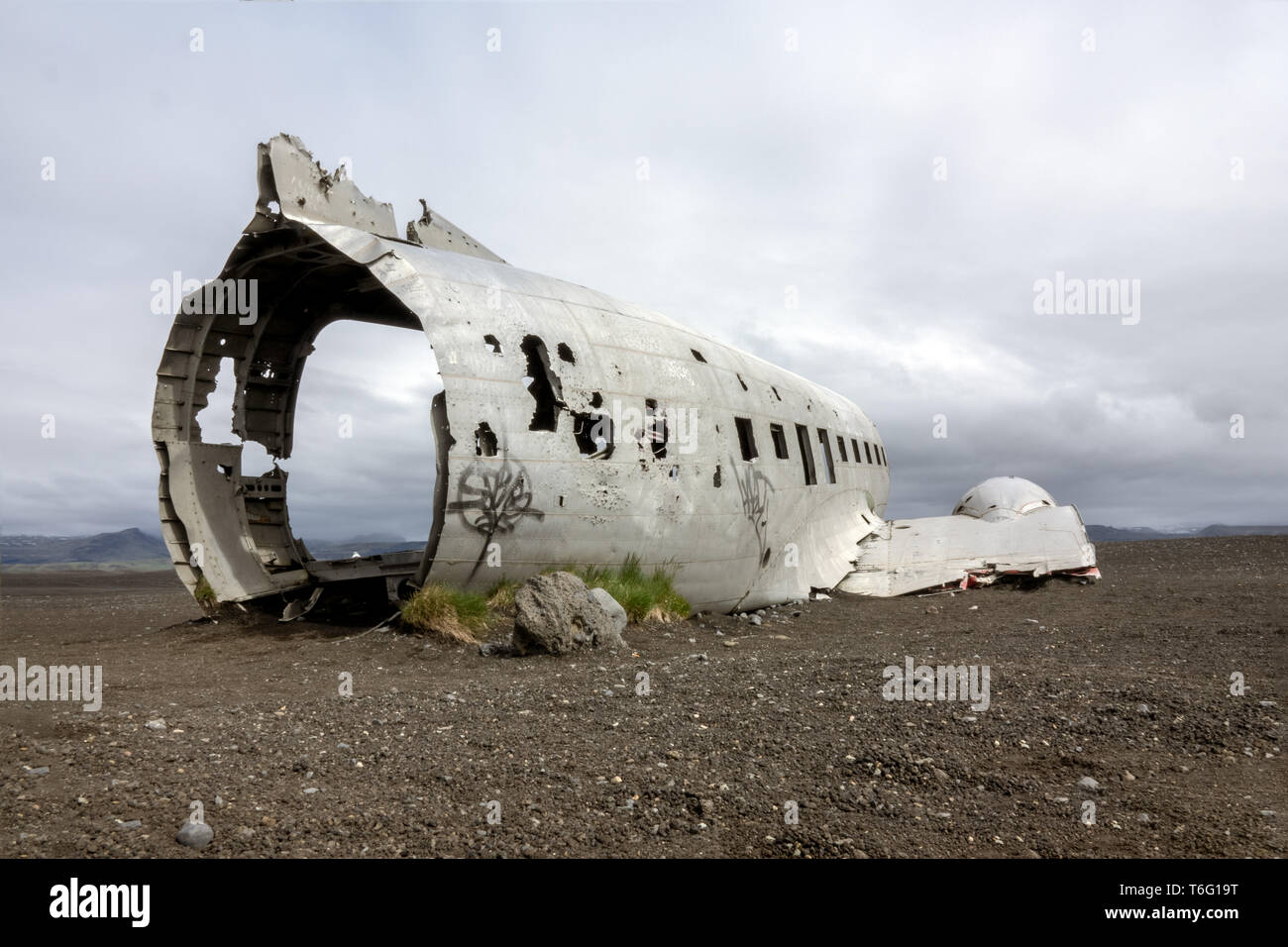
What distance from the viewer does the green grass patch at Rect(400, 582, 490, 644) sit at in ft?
30.8

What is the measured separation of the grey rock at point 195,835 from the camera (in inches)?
153

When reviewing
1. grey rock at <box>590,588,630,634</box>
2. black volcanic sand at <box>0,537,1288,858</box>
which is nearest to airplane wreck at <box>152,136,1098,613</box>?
grey rock at <box>590,588,630,634</box>

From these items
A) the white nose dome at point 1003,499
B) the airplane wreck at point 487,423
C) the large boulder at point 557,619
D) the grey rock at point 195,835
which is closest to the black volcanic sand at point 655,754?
the grey rock at point 195,835

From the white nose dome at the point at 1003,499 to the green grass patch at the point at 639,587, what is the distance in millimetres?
15040

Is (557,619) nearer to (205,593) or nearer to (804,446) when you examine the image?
(205,593)

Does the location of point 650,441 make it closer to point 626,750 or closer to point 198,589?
point 626,750

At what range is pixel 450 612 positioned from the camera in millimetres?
9430

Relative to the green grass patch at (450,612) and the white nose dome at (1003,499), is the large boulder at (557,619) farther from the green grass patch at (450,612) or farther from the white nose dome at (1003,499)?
the white nose dome at (1003,499)

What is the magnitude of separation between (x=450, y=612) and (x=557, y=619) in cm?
150

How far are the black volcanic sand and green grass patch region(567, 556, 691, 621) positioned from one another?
35.2 inches

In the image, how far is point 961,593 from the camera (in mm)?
15930

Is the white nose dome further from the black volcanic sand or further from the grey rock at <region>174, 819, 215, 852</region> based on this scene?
the grey rock at <region>174, 819, 215, 852</region>

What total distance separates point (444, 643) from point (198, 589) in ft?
15.4

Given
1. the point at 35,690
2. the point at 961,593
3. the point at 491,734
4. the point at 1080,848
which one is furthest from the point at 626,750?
the point at 961,593
